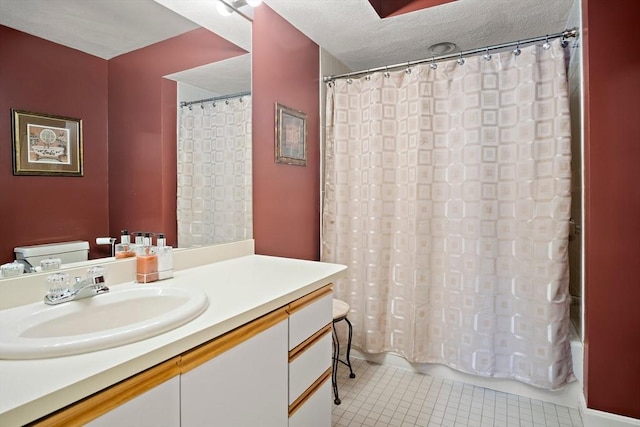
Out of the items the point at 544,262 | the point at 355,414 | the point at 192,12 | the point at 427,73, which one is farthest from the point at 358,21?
the point at 355,414

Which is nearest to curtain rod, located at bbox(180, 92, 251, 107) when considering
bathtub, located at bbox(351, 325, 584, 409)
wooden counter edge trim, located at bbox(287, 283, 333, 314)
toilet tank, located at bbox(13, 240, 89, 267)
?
toilet tank, located at bbox(13, 240, 89, 267)

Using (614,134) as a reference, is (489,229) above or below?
below

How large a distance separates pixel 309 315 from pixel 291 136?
3.96ft

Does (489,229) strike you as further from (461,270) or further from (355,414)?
(355,414)

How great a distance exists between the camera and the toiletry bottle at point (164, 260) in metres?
1.27

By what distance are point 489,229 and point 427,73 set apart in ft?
3.52

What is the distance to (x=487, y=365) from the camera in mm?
2047

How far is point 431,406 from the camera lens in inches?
74.9

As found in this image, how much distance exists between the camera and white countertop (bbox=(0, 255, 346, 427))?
534 millimetres

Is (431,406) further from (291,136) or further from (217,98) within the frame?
(217,98)

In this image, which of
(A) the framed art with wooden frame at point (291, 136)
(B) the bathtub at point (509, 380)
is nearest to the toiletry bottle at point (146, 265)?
(A) the framed art with wooden frame at point (291, 136)

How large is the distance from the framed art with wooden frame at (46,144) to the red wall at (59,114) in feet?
0.05

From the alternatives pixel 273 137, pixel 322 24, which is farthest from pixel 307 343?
pixel 322 24

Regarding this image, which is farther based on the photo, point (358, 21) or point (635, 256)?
point (358, 21)
